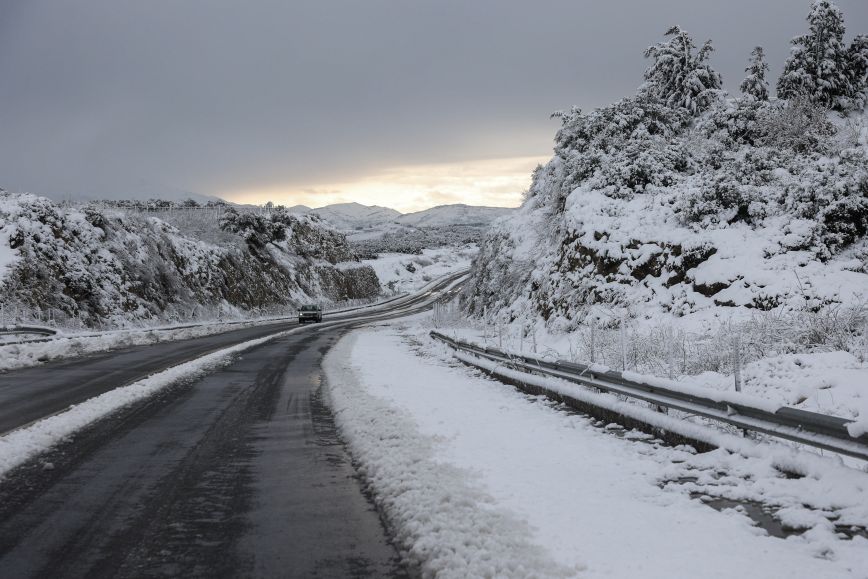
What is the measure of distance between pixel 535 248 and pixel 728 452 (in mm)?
23047

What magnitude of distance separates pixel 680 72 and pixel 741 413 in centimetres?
4489

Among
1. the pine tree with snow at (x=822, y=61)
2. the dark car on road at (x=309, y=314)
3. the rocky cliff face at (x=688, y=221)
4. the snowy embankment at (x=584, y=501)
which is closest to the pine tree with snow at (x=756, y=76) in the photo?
the pine tree with snow at (x=822, y=61)

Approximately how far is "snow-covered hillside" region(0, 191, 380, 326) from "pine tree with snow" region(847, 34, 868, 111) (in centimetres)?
5143

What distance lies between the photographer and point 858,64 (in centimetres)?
4703

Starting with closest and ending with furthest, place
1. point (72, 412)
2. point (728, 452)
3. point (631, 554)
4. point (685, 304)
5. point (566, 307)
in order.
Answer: point (631, 554) < point (728, 452) < point (72, 412) < point (685, 304) < point (566, 307)

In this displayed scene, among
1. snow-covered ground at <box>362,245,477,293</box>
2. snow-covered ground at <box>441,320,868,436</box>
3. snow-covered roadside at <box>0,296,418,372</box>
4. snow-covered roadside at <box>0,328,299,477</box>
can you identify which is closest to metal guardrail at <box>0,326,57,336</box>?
snow-covered roadside at <box>0,296,418,372</box>

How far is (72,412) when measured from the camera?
9117 millimetres

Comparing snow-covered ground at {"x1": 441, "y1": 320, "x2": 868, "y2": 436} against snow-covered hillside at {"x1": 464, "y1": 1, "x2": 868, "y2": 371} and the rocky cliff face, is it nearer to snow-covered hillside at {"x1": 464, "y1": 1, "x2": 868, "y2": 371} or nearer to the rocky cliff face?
snow-covered hillside at {"x1": 464, "y1": 1, "x2": 868, "y2": 371}

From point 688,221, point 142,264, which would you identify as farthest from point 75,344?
point 688,221

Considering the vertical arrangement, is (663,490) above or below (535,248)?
below

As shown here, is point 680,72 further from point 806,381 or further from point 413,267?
point 413,267

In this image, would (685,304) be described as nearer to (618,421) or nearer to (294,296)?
(618,421)

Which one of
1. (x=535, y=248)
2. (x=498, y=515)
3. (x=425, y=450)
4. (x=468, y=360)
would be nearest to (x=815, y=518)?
(x=498, y=515)

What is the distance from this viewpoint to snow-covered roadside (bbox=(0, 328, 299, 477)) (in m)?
6.67
